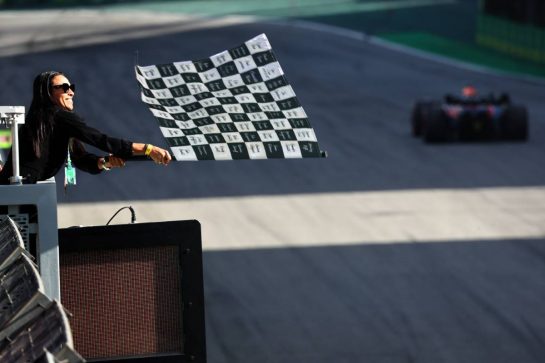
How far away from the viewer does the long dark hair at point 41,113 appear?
702 centimetres

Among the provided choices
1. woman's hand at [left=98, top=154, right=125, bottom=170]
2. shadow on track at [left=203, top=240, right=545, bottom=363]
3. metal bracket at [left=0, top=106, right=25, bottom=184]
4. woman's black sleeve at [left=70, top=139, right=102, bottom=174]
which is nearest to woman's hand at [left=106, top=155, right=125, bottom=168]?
woman's hand at [left=98, top=154, right=125, bottom=170]

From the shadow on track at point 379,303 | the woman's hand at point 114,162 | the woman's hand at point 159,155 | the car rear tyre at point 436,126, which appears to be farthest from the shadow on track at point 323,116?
the woman's hand at point 159,155

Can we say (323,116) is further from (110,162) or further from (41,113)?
(41,113)

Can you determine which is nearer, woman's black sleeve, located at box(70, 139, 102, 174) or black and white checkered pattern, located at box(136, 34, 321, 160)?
black and white checkered pattern, located at box(136, 34, 321, 160)

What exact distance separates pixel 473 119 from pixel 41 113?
743 inches

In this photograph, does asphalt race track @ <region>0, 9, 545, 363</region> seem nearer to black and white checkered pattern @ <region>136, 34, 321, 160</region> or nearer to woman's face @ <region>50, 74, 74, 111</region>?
black and white checkered pattern @ <region>136, 34, 321, 160</region>

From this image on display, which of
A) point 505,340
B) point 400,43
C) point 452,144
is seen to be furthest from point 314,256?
point 400,43

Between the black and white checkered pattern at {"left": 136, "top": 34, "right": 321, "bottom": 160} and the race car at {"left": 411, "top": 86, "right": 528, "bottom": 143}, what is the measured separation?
1800 cm

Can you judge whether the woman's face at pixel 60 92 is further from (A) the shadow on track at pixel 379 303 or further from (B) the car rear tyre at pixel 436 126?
(B) the car rear tyre at pixel 436 126

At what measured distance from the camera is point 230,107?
7141 mm

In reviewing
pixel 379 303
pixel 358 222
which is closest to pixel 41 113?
pixel 379 303

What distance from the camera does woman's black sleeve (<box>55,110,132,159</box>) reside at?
6.89 m

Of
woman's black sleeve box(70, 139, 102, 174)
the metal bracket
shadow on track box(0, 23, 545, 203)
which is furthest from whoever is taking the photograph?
shadow on track box(0, 23, 545, 203)

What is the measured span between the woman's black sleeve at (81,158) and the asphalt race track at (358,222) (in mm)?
5286
